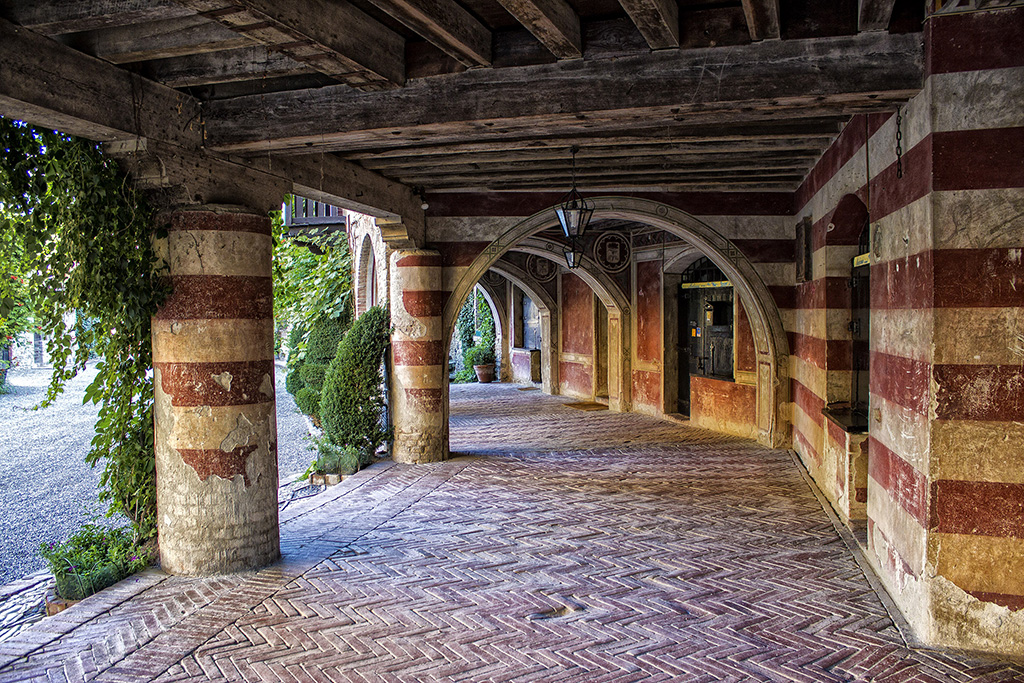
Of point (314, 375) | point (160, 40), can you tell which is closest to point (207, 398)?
point (160, 40)

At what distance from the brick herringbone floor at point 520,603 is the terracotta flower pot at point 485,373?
1402 centimetres

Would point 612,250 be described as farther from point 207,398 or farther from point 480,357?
point 207,398

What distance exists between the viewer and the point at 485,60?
4.41 meters

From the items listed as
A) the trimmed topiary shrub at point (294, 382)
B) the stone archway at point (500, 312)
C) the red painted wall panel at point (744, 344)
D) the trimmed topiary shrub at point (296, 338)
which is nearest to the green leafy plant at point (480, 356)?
the stone archway at point (500, 312)

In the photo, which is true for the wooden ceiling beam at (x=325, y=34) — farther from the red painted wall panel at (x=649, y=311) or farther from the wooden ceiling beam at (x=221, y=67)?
the red painted wall panel at (x=649, y=311)

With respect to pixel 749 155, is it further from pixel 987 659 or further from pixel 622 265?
pixel 622 265

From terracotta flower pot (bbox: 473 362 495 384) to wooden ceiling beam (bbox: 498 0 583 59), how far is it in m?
17.7

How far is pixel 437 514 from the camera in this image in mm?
6879

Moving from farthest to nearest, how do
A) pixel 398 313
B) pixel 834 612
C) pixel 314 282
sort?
pixel 314 282 < pixel 398 313 < pixel 834 612

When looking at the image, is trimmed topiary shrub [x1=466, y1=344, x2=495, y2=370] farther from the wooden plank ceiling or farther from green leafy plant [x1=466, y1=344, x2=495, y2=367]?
the wooden plank ceiling

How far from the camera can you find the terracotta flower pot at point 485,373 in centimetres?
2189

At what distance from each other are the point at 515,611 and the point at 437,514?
238cm

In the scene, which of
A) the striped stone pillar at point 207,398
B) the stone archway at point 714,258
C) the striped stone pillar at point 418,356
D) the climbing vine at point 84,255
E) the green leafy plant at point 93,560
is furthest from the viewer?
the stone archway at point 714,258

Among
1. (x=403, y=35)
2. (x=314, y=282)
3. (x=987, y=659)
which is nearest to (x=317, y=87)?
(x=403, y=35)
